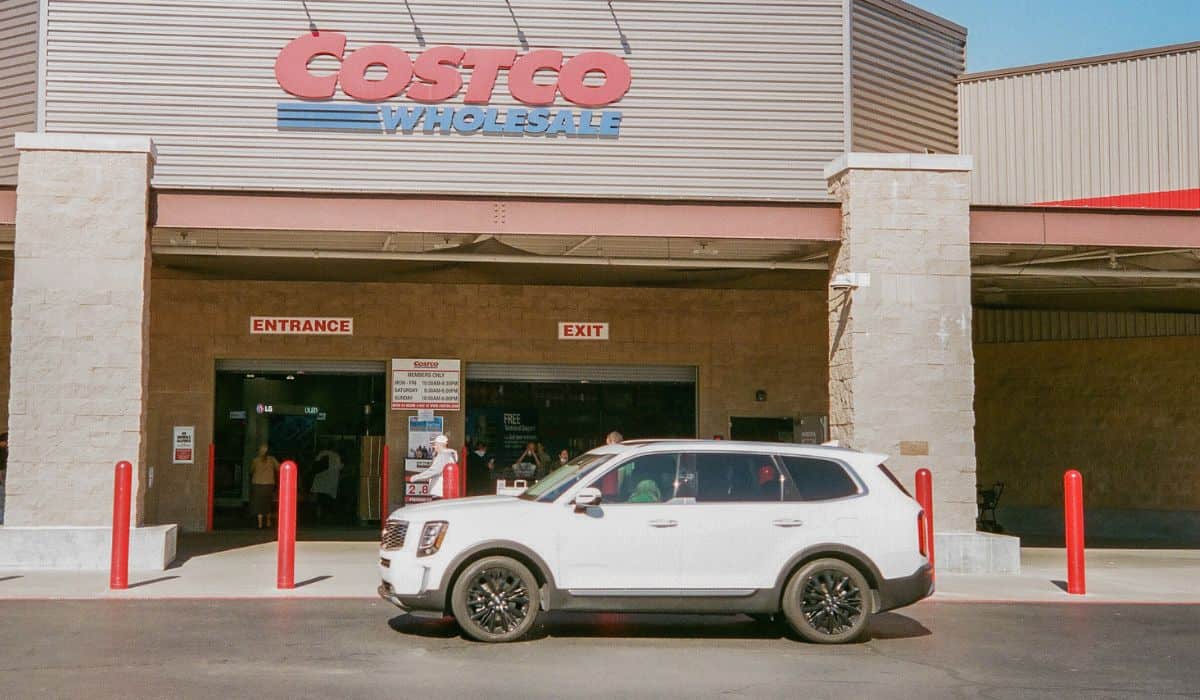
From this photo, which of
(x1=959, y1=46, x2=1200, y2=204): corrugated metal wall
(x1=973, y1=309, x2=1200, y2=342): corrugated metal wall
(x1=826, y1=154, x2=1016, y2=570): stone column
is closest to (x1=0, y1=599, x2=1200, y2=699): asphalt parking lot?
(x1=826, y1=154, x2=1016, y2=570): stone column

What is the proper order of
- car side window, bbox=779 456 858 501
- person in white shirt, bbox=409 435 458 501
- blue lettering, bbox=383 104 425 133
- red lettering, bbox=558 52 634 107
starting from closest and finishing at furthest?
car side window, bbox=779 456 858 501 < person in white shirt, bbox=409 435 458 501 < blue lettering, bbox=383 104 425 133 < red lettering, bbox=558 52 634 107

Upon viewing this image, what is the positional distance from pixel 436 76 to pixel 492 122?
3.61 feet

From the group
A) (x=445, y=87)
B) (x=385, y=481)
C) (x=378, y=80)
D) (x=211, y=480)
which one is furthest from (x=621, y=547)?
(x=211, y=480)

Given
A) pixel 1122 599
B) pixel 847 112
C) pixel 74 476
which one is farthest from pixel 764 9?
pixel 74 476

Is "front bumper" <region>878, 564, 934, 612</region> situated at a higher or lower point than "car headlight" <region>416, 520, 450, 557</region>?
lower

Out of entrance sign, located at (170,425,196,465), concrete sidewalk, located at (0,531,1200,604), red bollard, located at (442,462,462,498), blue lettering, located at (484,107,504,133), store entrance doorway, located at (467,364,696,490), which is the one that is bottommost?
concrete sidewalk, located at (0,531,1200,604)

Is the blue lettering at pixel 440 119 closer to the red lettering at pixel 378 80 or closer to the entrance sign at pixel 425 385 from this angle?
the red lettering at pixel 378 80

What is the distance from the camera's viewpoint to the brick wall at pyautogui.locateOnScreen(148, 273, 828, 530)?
21047 millimetres

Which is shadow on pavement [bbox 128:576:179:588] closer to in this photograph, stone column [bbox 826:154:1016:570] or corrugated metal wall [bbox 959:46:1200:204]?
stone column [bbox 826:154:1016:570]

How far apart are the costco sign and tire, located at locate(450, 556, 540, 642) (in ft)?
35.9

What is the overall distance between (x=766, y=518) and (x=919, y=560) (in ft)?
4.43

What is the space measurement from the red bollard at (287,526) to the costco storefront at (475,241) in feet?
7.68

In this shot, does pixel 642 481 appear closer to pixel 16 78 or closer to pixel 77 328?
pixel 77 328

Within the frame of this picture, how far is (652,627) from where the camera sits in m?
11.1
